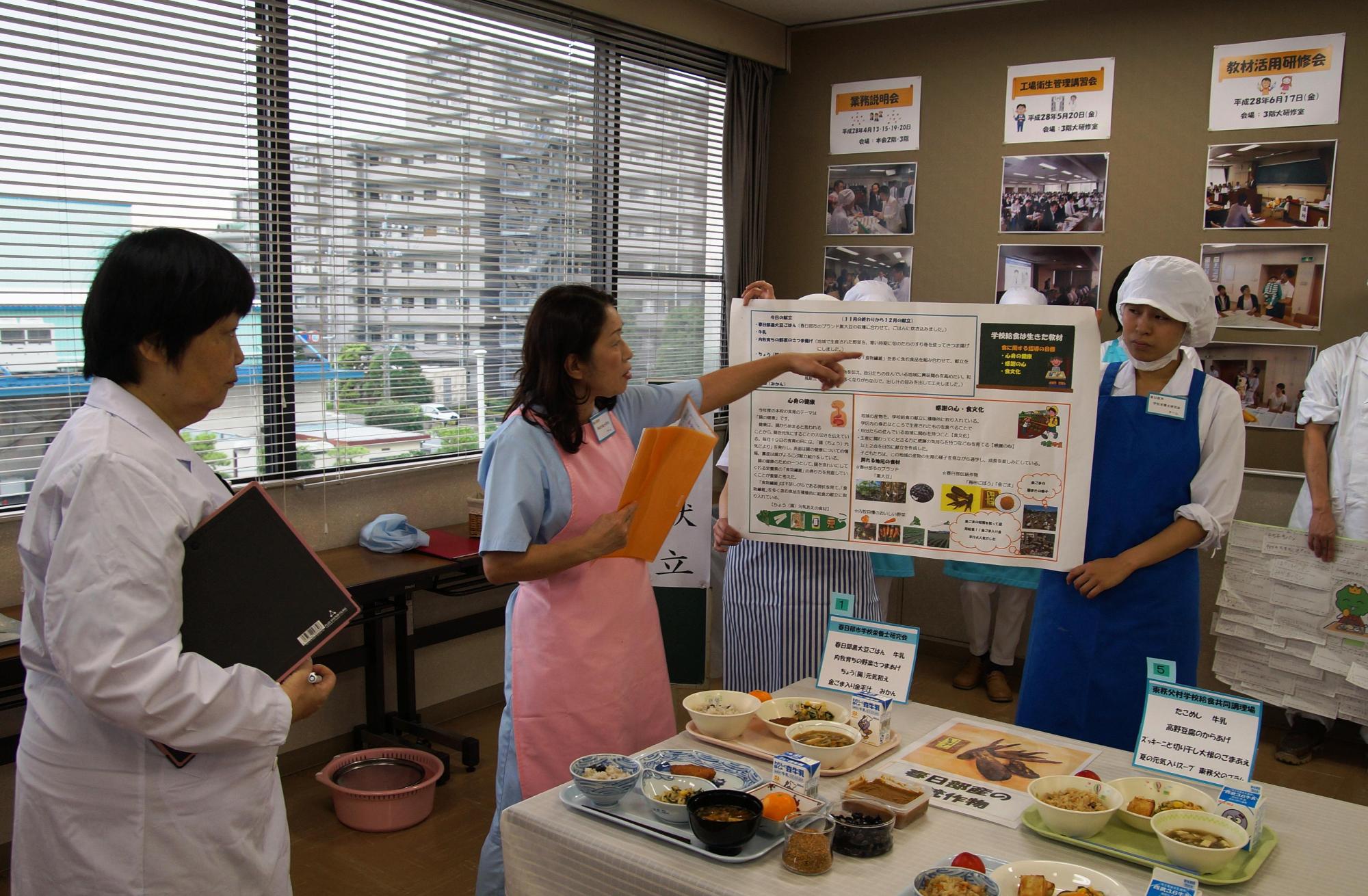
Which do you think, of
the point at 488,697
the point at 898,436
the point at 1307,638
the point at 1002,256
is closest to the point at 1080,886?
the point at 898,436

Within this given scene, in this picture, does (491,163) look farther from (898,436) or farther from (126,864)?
(126,864)

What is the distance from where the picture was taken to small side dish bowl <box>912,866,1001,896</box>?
53.5 inches

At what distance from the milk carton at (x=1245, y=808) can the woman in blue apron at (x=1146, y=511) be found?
2.26 feet

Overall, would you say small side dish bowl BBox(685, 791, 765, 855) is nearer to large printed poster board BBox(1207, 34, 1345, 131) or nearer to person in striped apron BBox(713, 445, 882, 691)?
person in striped apron BBox(713, 445, 882, 691)

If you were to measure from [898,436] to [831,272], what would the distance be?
3.13 m

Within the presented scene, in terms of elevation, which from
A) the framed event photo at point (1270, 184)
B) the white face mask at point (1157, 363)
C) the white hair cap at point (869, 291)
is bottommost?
the white face mask at point (1157, 363)

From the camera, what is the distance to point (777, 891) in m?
1.42

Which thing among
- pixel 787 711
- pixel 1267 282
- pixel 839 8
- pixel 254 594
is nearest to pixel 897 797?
pixel 787 711

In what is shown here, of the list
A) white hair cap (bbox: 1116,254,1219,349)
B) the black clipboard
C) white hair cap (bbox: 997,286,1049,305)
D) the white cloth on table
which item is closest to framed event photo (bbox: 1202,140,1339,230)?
white hair cap (bbox: 997,286,1049,305)

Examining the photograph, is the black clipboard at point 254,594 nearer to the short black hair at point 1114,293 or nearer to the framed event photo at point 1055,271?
the short black hair at point 1114,293

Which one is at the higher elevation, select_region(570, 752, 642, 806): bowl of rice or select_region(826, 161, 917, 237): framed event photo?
select_region(826, 161, 917, 237): framed event photo

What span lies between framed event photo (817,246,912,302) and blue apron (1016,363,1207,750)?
2.89 metres

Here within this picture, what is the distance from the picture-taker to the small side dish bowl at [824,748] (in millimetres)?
1795

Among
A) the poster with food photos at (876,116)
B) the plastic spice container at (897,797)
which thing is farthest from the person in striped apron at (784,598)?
the poster with food photos at (876,116)
